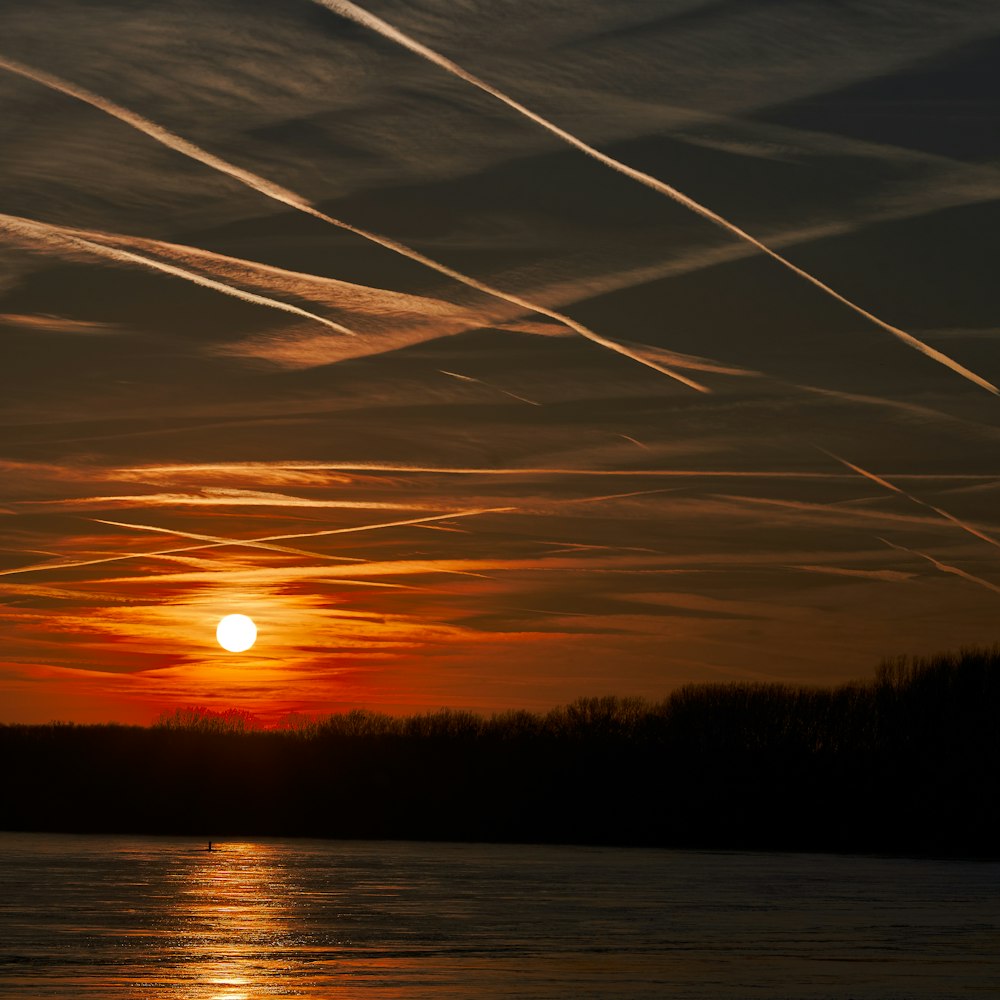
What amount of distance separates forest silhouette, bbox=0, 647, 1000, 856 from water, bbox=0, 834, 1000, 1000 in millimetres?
51903

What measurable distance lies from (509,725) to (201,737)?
27477 millimetres

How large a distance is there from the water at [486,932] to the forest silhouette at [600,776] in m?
51.9

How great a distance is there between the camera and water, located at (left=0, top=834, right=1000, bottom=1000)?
29.7m

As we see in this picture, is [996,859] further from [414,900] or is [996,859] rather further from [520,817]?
[414,900]

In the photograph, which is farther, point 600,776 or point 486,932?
point 600,776

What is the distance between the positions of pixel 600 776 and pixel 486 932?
3999 inches

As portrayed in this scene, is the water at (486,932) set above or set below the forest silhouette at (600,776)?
below

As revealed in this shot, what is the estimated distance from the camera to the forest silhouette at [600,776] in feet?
428

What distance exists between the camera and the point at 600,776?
142 m

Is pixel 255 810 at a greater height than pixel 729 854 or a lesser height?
greater

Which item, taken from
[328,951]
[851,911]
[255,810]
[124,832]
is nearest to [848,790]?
[255,810]

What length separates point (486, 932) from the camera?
4125 cm

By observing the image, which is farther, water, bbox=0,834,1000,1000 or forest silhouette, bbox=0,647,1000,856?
forest silhouette, bbox=0,647,1000,856

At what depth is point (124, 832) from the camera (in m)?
149
